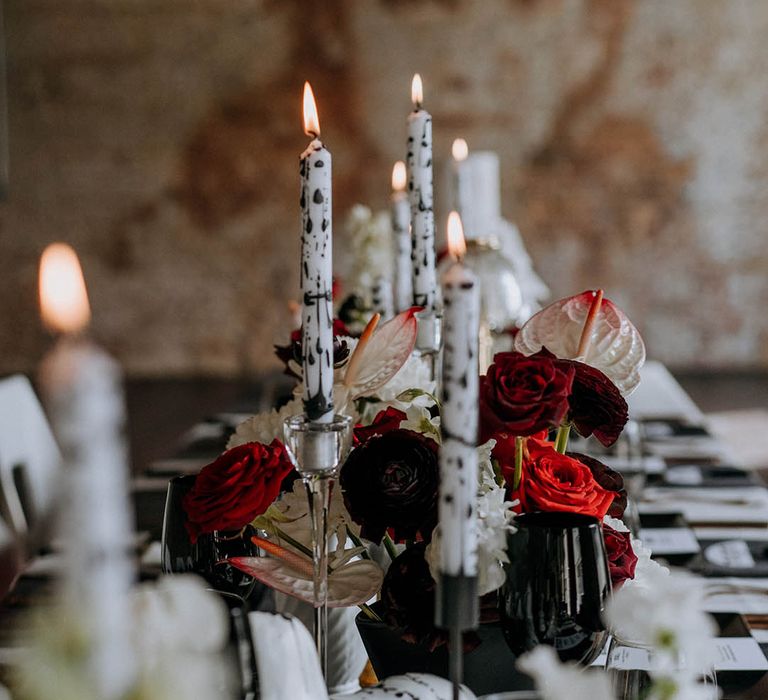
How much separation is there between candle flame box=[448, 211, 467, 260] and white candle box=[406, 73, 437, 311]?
0.26 meters

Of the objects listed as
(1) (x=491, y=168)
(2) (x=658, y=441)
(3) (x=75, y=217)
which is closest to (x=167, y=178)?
(3) (x=75, y=217)

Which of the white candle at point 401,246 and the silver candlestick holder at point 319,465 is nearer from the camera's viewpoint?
the silver candlestick holder at point 319,465

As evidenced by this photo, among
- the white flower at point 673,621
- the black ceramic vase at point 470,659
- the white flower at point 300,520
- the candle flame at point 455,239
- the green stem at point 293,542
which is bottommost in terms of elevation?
the black ceramic vase at point 470,659

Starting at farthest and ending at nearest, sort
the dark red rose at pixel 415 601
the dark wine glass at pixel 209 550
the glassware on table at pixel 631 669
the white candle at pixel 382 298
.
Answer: the white candle at pixel 382 298 < the dark wine glass at pixel 209 550 < the dark red rose at pixel 415 601 < the glassware on table at pixel 631 669

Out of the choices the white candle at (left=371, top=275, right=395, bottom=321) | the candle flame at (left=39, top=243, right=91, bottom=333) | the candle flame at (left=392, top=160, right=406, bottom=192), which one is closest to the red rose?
the candle flame at (left=39, top=243, right=91, bottom=333)

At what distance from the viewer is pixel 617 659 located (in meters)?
0.67

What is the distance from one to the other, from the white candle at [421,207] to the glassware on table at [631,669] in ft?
1.51

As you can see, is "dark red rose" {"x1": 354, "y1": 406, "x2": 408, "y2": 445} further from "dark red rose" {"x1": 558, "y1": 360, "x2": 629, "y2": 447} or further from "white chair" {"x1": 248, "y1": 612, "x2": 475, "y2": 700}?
"white chair" {"x1": 248, "y1": 612, "x2": 475, "y2": 700}

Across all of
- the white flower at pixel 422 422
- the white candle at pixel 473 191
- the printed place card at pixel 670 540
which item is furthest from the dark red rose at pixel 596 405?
the white candle at pixel 473 191

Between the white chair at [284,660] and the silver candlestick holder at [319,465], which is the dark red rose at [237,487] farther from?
the white chair at [284,660]

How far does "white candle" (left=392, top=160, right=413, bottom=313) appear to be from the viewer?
1.38 m

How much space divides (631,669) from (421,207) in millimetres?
525

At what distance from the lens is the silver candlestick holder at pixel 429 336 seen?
1.04 m

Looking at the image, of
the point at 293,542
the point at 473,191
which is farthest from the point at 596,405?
the point at 473,191
